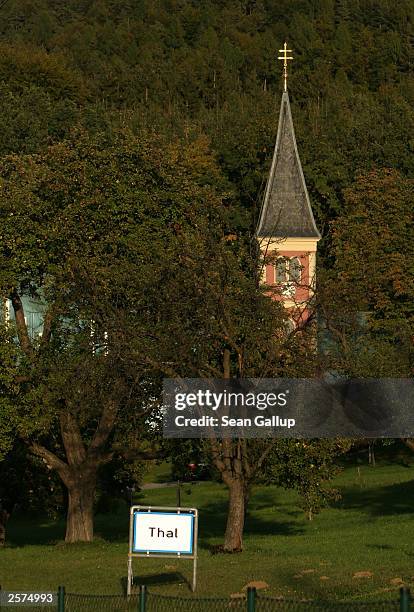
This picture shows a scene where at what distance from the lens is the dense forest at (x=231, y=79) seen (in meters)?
90.2

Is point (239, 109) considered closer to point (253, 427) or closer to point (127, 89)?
point (127, 89)

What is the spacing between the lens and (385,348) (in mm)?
36156

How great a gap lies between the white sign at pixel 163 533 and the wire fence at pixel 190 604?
1480 mm

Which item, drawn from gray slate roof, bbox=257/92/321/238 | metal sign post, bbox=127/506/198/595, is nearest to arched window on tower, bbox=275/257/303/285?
metal sign post, bbox=127/506/198/595

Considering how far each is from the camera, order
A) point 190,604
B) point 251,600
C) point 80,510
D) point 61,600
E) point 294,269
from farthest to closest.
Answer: point 80,510, point 294,269, point 190,604, point 61,600, point 251,600

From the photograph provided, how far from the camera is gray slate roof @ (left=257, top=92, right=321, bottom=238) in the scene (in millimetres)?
78438

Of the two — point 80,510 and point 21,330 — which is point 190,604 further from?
point 80,510

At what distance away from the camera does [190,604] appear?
2144 centimetres

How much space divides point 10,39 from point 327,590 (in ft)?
480

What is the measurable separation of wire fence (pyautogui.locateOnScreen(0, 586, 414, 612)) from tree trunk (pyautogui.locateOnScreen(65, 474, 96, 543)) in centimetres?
1594

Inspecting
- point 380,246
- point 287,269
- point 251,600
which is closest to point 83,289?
A: point 287,269

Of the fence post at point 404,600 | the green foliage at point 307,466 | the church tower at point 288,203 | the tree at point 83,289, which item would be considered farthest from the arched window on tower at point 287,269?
the church tower at point 288,203

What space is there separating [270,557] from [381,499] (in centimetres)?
2510

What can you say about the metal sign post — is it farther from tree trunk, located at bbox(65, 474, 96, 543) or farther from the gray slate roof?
the gray slate roof
